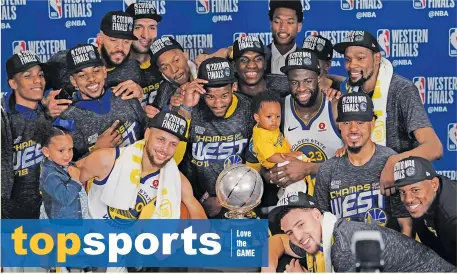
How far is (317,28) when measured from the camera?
712 cm

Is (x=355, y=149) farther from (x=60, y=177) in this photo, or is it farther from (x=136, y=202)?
(x=60, y=177)

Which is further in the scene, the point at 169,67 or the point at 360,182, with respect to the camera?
the point at 169,67

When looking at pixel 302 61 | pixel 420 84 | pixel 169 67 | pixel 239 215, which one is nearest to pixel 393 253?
pixel 239 215

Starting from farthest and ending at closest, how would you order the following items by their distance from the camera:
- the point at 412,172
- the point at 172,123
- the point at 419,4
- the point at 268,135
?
the point at 419,4 < the point at 268,135 < the point at 172,123 < the point at 412,172

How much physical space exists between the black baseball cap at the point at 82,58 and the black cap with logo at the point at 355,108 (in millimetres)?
1690

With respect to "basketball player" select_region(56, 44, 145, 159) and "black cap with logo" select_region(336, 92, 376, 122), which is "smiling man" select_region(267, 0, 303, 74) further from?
"basketball player" select_region(56, 44, 145, 159)

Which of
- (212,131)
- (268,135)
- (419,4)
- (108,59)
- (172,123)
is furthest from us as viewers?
(419,4)

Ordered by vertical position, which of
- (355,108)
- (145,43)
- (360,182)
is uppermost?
(145,43)

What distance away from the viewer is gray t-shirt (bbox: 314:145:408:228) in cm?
667

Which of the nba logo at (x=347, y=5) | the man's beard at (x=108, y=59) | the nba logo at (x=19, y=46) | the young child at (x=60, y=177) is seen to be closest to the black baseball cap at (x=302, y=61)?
the nba logo at (x=347, y=5)

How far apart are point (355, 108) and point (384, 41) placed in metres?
0.75

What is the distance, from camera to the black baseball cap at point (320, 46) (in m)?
6.86

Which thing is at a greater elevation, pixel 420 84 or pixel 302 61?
pixel 302 61

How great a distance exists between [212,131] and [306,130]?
651mm
